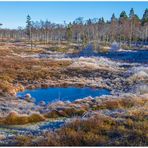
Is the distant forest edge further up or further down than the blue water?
further up

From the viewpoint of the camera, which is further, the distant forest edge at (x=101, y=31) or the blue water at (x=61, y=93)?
the distant forest edge at (x=101, y=31)

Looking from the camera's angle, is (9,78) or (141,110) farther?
(9,78)

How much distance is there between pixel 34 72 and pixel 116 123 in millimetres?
32602

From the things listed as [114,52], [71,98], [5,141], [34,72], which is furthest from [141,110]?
[114,52]

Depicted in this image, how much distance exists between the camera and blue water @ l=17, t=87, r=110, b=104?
32.4 metres

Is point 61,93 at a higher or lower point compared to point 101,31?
lower

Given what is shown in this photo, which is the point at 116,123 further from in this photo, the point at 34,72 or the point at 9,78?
the point at 34,72

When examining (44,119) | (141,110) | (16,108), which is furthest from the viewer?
(16,108)

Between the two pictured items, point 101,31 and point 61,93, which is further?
point 101,31

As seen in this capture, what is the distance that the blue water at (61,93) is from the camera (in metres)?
32.4

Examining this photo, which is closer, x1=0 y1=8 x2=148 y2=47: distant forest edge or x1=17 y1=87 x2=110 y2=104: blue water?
x1=17 y1=87 x2=110 y2=104: blue water

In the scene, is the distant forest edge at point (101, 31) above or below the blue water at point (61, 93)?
above

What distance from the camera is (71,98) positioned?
1276 inches

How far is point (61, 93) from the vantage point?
3556cm
